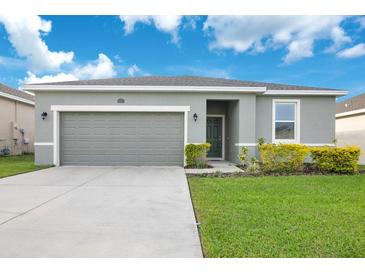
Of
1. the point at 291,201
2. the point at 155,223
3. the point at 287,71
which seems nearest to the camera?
the point at 155,223

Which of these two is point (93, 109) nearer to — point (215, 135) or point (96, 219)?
point (215, 135)

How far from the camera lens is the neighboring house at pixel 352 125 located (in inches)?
557

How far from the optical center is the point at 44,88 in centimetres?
985

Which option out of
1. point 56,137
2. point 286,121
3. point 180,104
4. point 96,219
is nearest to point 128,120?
point 180,104

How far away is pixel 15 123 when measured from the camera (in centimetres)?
1563

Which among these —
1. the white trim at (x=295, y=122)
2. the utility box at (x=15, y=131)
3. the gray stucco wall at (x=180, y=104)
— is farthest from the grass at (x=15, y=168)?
the white trim at (x=295, y=122)

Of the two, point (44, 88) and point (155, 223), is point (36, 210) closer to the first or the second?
point (155, 223)

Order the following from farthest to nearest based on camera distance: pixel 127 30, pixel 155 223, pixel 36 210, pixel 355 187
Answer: pixel 127 30
pixel 355 187
pixel 36 210
pixel 155 223

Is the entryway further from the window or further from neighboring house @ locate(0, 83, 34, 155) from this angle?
neighboring house @ locate(0, 83, 34, 155)

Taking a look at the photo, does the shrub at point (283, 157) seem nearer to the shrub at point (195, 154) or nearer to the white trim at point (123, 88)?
the shrub at point (195, 154)

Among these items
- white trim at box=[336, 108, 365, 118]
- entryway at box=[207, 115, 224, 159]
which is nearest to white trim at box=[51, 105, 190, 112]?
entryway at box=[207, 115, 224, 159]

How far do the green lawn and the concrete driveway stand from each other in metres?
0.36

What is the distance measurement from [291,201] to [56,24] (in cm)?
1224
